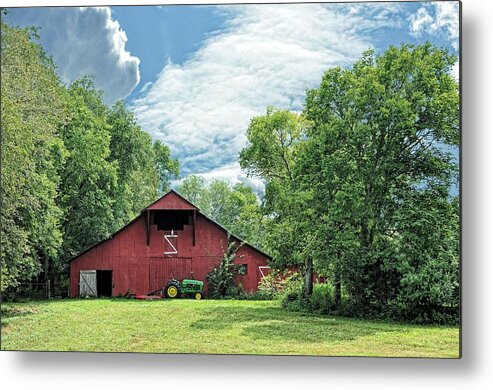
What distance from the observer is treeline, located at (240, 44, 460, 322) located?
7121 mm

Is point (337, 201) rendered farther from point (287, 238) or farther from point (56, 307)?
point (56, 307)

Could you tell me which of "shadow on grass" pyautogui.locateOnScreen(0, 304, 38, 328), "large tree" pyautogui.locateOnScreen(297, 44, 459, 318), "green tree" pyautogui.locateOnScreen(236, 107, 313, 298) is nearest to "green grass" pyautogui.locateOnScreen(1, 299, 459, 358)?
"shadow on grass" pyautogui.locateOnScreen(0, 304, 38, 328)

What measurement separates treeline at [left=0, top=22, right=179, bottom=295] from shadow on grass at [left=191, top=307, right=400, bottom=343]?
1.52m

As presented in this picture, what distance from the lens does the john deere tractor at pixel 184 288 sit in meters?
8.33

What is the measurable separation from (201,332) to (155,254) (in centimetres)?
161

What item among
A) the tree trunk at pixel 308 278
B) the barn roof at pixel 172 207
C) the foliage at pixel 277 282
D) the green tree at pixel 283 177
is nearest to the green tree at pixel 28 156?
the barn roof at pixel 172 207

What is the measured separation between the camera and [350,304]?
772 centimetres

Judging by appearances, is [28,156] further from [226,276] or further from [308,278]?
[308,278]

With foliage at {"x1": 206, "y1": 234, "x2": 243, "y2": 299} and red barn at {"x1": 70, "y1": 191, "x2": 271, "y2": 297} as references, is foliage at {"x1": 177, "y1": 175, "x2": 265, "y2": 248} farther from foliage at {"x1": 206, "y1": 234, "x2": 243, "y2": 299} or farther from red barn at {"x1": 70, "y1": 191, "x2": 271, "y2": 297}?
foliage at {"x1": 206, "y1": 234, "x2": 243, "y2": 299}

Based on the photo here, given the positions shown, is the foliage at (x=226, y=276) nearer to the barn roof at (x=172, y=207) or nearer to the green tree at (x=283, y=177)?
the barn roof at (x=172, y=207)

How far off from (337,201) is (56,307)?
317 centimetres

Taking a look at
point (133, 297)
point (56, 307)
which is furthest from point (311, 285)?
point (56, 307)

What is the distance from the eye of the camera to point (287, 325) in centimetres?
748

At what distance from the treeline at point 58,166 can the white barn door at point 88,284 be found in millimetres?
230
